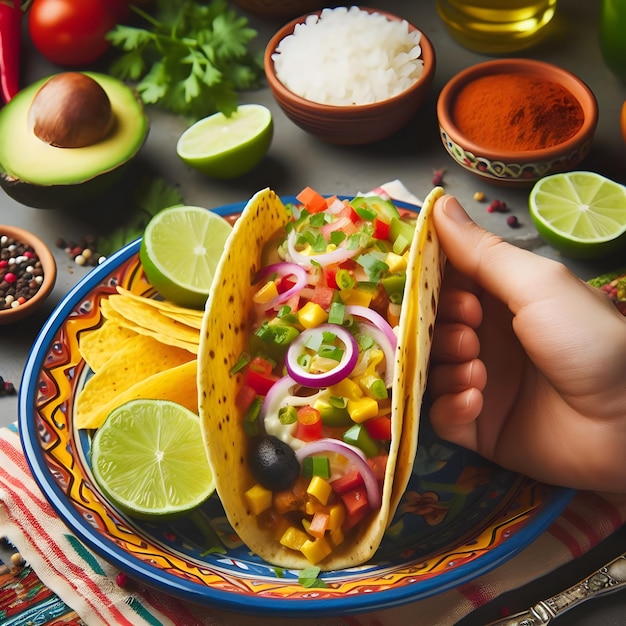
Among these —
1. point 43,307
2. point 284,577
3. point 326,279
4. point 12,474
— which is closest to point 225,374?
point 326,279

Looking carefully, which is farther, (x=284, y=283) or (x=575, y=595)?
(x=284, y=283)

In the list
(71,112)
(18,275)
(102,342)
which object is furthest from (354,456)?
(71,112)

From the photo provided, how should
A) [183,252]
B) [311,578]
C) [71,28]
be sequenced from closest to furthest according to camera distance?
[311,578] < [183,252] < [71,28]

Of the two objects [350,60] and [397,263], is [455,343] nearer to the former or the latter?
[397,263]

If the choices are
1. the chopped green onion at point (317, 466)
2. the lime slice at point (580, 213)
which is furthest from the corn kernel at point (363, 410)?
the lime slice at point (580, 213)

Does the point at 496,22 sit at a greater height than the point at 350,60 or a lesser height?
lesser

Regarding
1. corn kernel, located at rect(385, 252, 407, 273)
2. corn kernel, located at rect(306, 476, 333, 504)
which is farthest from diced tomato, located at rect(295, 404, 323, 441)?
corn kernel, located at rect(385, 252, 407, 273)

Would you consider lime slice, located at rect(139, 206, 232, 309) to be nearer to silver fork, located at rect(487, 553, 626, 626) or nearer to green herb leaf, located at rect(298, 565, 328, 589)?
green herb leaf, located at rect(298, 565, 328, 589)

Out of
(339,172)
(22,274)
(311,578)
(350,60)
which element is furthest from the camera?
(339,172)

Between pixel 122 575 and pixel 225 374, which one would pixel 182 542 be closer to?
pixel 122 575
